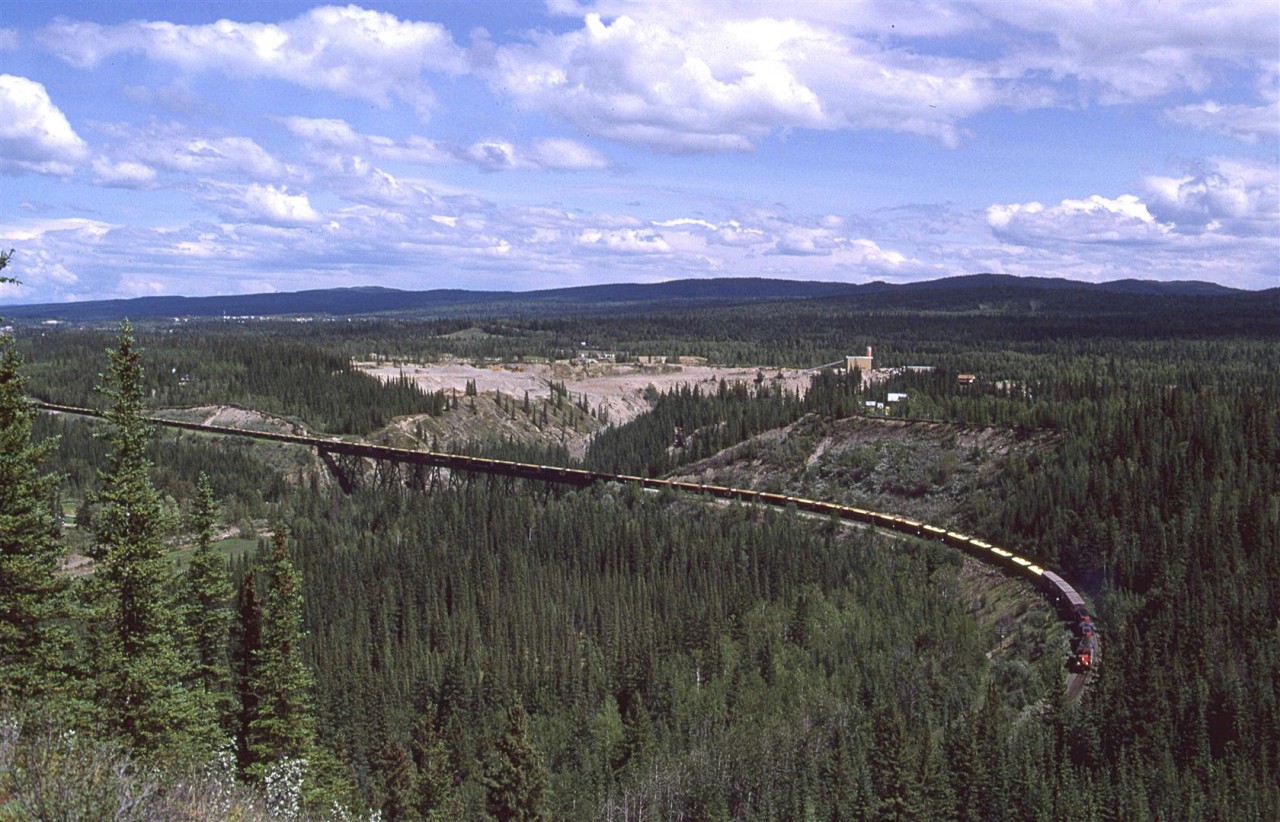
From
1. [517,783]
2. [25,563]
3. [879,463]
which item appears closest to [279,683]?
[25,563]

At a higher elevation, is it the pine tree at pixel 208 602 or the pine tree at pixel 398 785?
the pine tree at pixel 208 602

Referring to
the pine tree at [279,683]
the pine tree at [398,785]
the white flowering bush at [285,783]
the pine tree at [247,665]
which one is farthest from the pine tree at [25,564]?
the pine tree at [398,785]

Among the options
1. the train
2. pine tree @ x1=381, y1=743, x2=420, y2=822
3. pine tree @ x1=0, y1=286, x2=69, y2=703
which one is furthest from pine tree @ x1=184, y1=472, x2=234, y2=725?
the train

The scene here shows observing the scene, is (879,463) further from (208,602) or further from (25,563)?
(25,563)

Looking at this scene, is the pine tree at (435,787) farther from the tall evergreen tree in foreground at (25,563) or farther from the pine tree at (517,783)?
A: the tall evergreen tree in foreground at (25,563)

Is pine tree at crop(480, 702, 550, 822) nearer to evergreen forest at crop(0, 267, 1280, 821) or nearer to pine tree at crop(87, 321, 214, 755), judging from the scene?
evergreen forest at crop(0, 267, 1280, 821)
